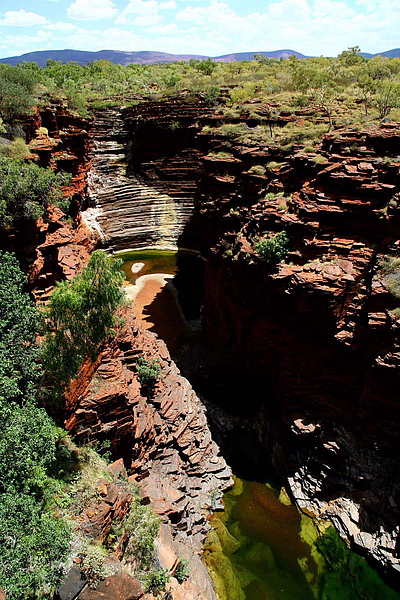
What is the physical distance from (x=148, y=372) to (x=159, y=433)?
2.73 meters

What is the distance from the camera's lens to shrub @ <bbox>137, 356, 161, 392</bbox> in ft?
54.9

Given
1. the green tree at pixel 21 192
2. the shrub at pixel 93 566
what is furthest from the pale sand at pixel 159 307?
the shrub at pixel 93 566

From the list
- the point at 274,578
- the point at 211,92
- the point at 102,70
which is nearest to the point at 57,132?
the point at 211,92

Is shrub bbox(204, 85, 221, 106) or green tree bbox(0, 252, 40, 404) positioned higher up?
shrub bbox(204, 85, 221, 106)

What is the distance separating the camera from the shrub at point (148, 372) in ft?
54.9

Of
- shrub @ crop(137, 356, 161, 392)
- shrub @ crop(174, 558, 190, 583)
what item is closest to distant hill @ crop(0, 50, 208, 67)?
shrub @ crop(137, 356, 161, 392)

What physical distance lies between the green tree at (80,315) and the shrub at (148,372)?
5.12m

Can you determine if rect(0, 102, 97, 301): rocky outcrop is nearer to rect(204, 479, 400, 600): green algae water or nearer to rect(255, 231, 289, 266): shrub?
rect(255, 231, 289, 266): shrub

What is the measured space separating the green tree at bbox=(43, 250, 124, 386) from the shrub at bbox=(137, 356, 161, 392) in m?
5.12

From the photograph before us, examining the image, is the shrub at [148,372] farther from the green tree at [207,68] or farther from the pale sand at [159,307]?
the green tree at [207,68]

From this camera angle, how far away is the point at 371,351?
1575cm

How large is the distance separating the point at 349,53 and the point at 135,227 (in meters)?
27.7

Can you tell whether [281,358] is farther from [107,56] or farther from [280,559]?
[107,56]

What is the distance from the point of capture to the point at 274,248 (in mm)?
17953
